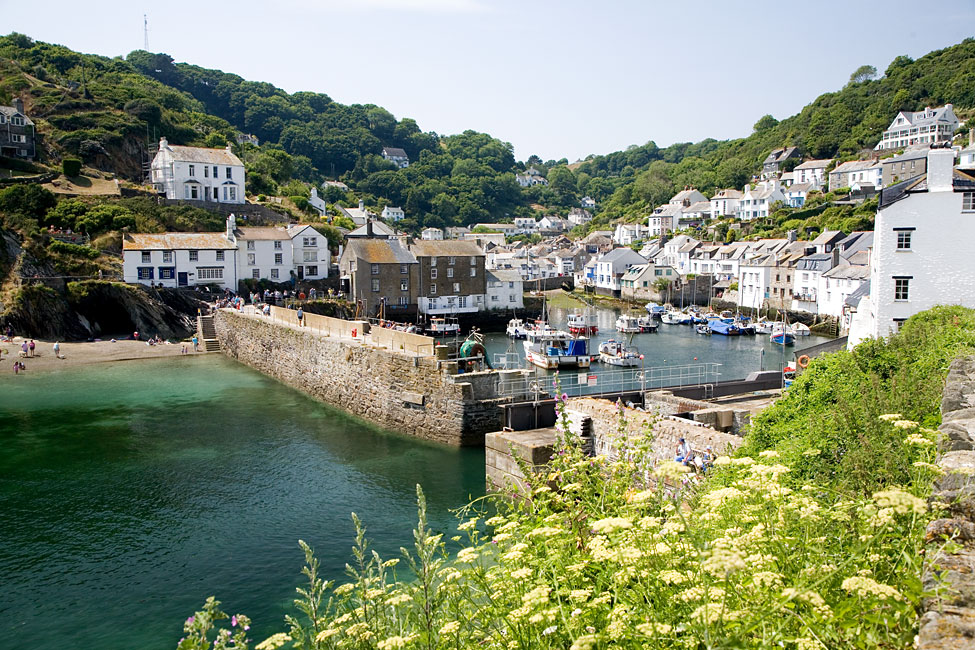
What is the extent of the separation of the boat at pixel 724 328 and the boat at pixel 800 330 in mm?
4625

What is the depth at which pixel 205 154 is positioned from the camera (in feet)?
229

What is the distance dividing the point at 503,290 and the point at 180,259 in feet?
92.7

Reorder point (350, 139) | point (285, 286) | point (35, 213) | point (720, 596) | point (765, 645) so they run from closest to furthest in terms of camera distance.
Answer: point (765, 645) < point (720, 596) < point (35, 213) < point (285, 286) < point (350, 139)

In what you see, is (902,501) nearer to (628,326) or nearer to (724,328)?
(628,326)

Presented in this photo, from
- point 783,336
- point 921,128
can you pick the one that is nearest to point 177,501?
point 783,336

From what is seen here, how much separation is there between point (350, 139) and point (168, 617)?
538 feet

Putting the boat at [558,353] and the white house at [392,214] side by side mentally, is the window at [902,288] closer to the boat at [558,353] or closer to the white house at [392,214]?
the boat at [558,353]

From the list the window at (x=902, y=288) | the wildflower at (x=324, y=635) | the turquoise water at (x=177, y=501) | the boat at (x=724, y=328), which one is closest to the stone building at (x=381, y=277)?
the turquoise water at (x=177, y=501)

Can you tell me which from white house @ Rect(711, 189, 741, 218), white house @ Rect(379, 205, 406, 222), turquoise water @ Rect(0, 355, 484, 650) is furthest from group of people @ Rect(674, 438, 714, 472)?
white house @ Rect(379, 205, 406, 222)

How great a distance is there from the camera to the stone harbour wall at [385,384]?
24.7 metres

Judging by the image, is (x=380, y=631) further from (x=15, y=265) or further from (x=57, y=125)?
(x=57, y=125)

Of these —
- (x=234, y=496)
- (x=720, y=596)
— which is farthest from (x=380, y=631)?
(x=234, y=496)

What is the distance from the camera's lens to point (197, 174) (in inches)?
2702

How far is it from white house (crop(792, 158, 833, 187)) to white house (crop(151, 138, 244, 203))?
83.2 m
